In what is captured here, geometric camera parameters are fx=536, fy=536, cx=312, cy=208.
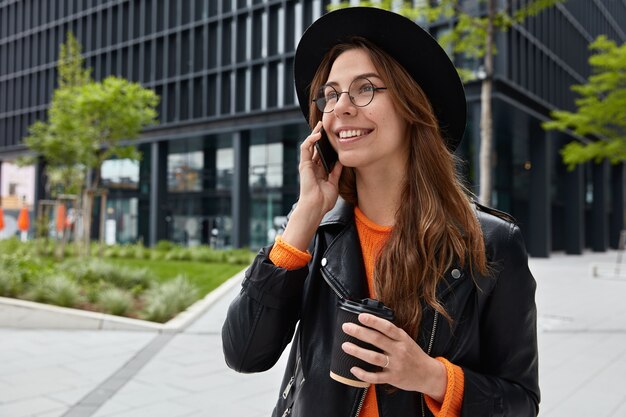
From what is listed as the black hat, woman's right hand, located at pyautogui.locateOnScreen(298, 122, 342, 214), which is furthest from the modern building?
woman's right hand, located at pyautogui.locateOnScreen(298, 122, 342, 214)

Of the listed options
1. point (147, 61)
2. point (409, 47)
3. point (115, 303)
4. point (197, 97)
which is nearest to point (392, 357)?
point (409, 47)

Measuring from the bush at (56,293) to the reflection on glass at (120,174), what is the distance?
104 ft

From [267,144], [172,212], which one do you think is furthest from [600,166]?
[172,212]

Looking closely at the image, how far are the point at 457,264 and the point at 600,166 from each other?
42655 millimetres

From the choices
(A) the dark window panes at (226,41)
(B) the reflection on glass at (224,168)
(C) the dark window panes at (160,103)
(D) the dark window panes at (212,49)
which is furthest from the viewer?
(B) the reflection on glass at (224,168)

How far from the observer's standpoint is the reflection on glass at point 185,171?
122 ft

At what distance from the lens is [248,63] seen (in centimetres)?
3173

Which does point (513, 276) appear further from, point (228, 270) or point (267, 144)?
point (267, 144)

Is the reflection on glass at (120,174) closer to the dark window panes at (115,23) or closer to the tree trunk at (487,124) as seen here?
the dark window panes at (115,23)

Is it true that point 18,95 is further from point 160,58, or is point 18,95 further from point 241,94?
point 241,94

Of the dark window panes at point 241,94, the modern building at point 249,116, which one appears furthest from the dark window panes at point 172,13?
the dark window panes at point 241,94

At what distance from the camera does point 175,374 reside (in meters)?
6.20

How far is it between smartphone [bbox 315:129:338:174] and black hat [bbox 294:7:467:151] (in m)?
0.28

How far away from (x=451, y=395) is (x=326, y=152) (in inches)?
34.4
